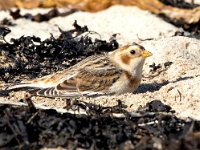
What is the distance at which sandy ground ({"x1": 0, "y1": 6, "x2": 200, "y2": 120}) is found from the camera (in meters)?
6.59

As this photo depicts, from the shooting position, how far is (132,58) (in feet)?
23.6

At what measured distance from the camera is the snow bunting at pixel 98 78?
22.6 ft

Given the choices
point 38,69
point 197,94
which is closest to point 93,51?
point 38,69

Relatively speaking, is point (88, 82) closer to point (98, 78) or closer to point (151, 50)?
point (98, 78)

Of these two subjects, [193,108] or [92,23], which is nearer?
[193,108]

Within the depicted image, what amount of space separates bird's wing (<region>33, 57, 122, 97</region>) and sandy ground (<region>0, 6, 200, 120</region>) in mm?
87

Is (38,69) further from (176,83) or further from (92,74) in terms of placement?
(176,83)

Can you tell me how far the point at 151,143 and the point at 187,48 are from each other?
371 cm

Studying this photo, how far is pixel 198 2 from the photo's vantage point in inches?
452

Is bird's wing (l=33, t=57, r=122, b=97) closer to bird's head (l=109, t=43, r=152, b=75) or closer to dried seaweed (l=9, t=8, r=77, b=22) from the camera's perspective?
bird's head (l=109, t=43, r=152, b=75)

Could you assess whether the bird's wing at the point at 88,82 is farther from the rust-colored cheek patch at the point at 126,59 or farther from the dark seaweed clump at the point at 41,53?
the dark seaweed clump at the point at 41,53

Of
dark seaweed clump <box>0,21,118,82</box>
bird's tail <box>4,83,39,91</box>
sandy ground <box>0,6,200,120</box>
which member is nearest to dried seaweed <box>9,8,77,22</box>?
sandy ground <box>0,6,200,120</box>

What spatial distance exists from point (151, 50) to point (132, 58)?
119cm

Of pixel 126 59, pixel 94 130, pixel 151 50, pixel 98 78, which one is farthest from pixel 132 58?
pixel 94 130
